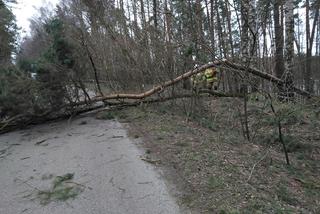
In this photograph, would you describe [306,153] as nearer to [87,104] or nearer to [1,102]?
[87,104]

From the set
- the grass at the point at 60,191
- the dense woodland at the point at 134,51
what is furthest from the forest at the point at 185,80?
the grass at the point at 60,191

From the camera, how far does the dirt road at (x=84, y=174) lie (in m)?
4.51

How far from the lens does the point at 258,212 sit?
392 centimetres

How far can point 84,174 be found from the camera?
18.8 feet

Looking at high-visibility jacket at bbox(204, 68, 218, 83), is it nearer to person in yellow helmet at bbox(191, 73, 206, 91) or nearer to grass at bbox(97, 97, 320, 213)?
person in yellow helmet at bbox(191, 73, 206, 91)

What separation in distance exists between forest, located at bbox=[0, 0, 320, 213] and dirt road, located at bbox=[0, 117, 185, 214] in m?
0.76

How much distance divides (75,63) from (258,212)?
8358 mm

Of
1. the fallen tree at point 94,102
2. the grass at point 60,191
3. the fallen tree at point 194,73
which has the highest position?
the fallen tree at point 194,73

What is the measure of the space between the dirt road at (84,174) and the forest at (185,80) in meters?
0.76

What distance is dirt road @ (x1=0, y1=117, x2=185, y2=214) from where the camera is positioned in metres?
4.51

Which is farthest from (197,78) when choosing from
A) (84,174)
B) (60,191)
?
(60,191)

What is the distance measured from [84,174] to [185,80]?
505 centimetres

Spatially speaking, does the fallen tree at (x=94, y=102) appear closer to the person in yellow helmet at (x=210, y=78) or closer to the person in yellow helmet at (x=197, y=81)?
the person in yellow helmet at (x=197, y=81)

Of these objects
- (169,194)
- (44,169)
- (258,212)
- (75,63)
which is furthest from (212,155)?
(75,63)
